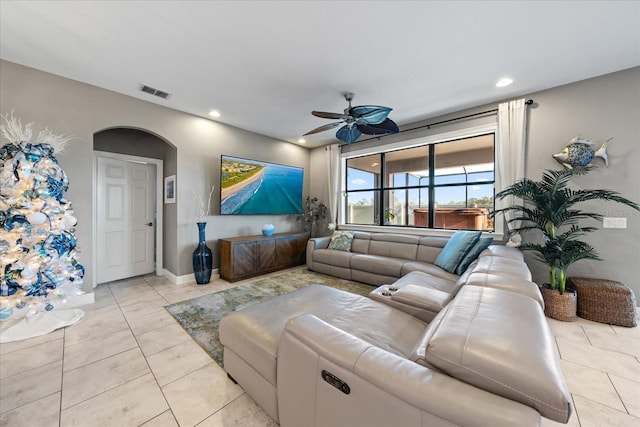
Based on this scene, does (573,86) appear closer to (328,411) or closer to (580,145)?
(580,145)

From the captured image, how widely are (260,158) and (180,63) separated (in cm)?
240

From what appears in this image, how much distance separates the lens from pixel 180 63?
2.53m

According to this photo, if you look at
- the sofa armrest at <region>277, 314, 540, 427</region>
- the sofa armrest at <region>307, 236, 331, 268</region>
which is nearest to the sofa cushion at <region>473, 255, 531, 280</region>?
the sofa armrest at <region>277, 314, 540, 427</region>

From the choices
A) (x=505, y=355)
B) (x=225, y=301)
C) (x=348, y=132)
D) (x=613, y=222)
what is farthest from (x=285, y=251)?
(x=613, y=222)

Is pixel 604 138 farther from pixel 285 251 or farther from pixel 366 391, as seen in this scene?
pixel 285 251

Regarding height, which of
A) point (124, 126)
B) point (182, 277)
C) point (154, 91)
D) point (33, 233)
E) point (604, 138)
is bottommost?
point (182, 277)

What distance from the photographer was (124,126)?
327cm

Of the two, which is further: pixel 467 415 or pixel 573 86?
pixel 573 86

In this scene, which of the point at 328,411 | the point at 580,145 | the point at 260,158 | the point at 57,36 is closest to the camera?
Result: the point at 328,411

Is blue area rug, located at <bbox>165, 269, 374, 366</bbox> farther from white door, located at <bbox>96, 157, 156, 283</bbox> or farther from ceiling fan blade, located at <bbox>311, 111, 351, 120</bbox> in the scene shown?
ceiling fan blade, located at <bbox>311, 111, 351, 120</bbox>

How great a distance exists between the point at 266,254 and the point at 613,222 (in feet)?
15.4

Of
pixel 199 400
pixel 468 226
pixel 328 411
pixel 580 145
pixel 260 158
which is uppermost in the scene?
pixel 260 158

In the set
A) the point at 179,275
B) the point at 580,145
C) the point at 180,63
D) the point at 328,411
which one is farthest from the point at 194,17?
the point at 580,145

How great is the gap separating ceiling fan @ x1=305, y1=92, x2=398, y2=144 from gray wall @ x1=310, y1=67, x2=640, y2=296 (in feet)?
6.59
